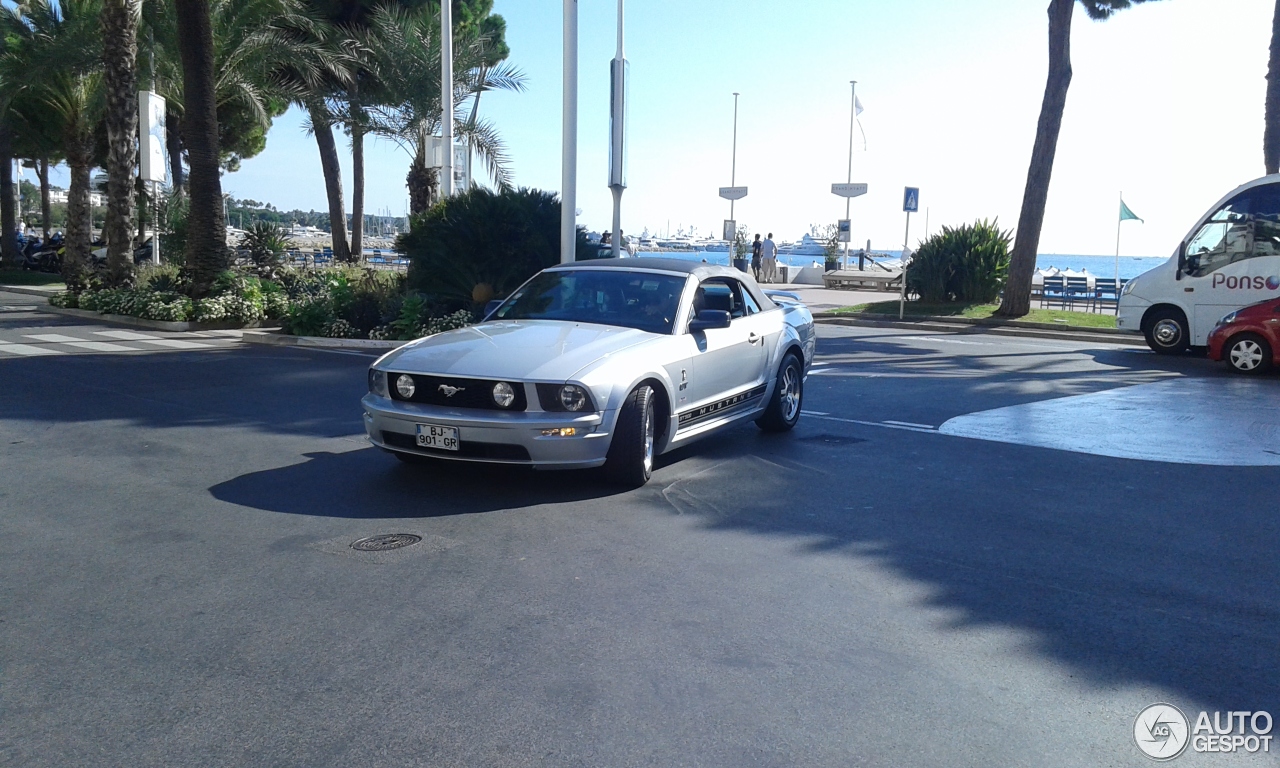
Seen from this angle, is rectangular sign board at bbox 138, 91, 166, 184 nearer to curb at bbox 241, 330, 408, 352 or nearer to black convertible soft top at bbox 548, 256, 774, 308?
curb at bbox 241, 330, 408, 352

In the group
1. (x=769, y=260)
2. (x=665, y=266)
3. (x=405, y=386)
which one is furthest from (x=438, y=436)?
(x=769, y=260)

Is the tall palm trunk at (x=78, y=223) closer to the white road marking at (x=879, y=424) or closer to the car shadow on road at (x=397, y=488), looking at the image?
the car shadow on road at (x=397, y=488)

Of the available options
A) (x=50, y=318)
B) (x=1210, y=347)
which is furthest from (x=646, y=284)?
(x=50, y=318)

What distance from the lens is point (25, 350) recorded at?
50.5 ft

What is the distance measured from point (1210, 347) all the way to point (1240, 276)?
266cm

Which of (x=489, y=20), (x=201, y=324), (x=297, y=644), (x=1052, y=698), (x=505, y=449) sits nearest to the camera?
(x=1052, y=698)

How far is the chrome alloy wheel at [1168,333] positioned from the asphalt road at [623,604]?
11.0 m

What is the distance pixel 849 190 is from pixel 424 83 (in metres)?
16.6

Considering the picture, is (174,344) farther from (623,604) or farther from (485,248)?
(623,604)

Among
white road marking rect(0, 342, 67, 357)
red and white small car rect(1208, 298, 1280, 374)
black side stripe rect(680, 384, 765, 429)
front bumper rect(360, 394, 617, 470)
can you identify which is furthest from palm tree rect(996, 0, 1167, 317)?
front bumper rect(360, 394, 617, 470)

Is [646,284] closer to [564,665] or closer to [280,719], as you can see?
[564,665]

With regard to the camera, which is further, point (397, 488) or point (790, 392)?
point (790, 392)

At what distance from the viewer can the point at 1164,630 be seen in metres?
4.84

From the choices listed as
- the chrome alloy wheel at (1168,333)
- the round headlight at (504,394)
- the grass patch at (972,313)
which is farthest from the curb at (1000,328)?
the round headlight at (504,394)
